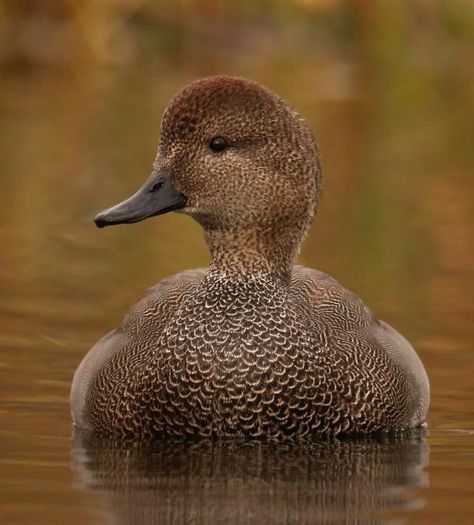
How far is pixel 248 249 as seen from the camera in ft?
25.8

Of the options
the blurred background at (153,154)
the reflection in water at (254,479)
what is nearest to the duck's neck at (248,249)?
the reflection in water at (254,479)

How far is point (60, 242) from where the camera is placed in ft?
41.2

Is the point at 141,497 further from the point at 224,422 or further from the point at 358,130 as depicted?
the point at 358,130

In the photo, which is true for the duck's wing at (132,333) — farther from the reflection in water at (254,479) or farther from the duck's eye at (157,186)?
the duck's eye at (157,186)

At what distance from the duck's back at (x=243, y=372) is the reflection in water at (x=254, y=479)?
0.36ft

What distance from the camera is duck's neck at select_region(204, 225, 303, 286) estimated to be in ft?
25.8

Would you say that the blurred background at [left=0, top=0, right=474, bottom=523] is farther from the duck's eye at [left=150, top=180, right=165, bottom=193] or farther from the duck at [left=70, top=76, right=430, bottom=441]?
the duck's eye at [left=150, top=180, right=165, bottom=193]

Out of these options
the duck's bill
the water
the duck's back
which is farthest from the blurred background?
the duck's bill

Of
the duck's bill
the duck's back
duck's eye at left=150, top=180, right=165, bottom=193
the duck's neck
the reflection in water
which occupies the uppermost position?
duck's eye at left=150, top=180, right=165, bottom=193

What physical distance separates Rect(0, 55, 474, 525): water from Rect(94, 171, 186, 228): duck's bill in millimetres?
908

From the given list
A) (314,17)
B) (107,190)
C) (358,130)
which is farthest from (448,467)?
(314,17)

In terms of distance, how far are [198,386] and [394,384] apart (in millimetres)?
997

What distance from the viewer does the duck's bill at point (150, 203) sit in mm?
7691

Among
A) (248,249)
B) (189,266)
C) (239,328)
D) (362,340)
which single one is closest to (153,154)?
(189,266)
